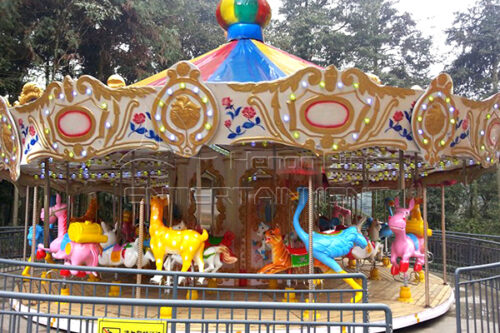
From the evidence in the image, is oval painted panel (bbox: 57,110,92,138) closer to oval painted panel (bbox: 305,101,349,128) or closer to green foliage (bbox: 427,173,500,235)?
oval painted panel (bbox: 305,101,349,128)

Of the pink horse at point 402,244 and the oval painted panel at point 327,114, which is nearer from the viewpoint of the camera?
the oval painted panel at point 327,114

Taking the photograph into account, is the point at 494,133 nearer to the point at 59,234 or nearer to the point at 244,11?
the point at 244,11

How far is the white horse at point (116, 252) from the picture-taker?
6.38 meters

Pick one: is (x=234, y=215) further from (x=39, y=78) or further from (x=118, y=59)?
(x=39, y=78)

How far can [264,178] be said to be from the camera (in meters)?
7.14

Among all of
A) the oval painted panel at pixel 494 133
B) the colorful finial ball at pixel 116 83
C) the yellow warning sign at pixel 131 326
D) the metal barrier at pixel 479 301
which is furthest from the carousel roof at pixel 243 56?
the yellow warning sign at pixel 131 326

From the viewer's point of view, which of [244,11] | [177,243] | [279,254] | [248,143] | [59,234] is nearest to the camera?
[177,243]

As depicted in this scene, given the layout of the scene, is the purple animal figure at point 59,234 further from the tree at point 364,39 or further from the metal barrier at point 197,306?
the tree at point 364,39

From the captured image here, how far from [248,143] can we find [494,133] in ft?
12.3

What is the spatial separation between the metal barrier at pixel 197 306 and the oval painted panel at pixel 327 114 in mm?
1859

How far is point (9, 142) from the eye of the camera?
652cm

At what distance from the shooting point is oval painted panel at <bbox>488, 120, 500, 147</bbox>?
6.42m

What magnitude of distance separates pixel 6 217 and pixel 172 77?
16313 mm

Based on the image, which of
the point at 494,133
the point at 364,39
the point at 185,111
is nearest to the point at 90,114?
the point at 185,111
